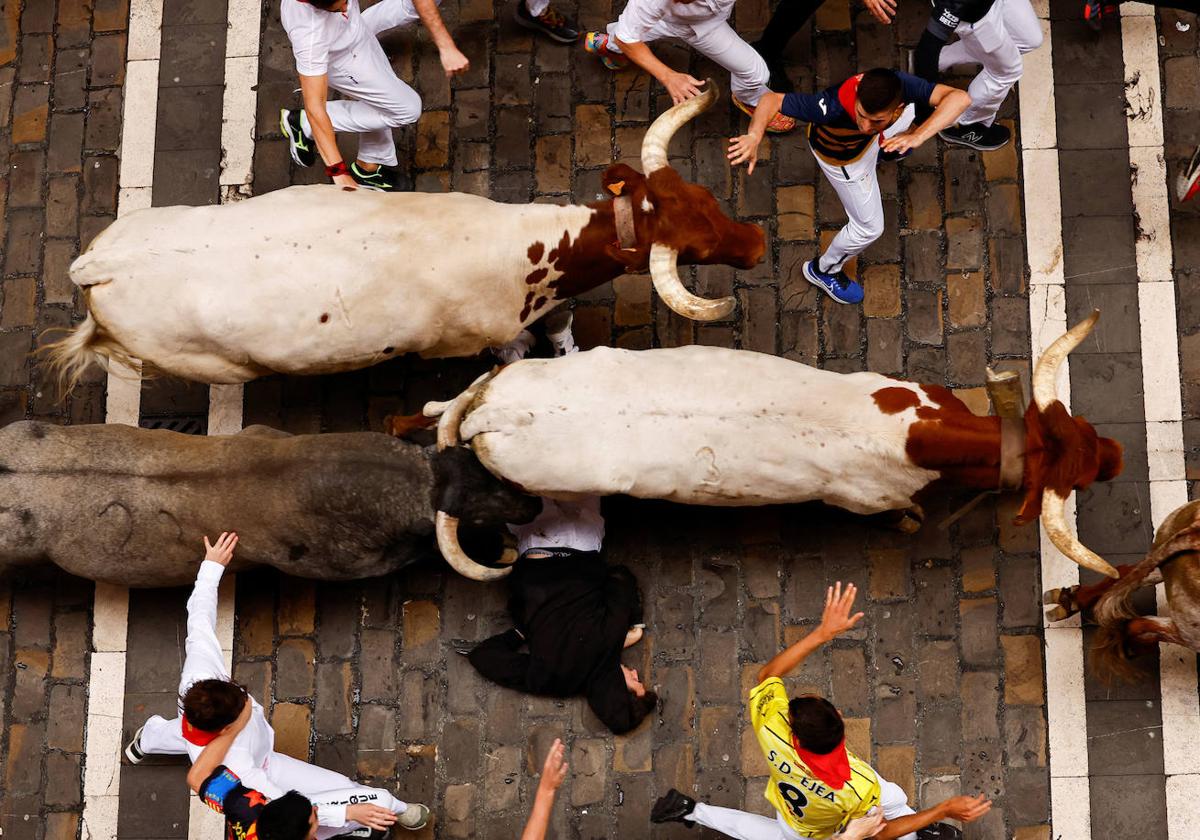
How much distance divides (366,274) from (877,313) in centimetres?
357

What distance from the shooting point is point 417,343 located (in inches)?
284

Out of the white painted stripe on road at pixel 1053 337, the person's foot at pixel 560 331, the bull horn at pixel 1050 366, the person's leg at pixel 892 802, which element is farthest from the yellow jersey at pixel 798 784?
the person's foot at pixel 560 331

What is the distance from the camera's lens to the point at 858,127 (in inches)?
273

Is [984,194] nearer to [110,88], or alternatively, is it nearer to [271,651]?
[271,651]

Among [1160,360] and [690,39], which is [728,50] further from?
[1160,360]

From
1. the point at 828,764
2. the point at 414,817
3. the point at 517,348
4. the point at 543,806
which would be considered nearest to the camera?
the point at 828,764


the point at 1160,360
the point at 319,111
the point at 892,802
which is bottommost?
the point at 892,802

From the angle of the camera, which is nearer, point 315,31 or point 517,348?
point 315,31

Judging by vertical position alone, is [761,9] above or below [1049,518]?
above

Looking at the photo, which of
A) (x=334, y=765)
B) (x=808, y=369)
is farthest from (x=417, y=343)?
(x=334, y=765)

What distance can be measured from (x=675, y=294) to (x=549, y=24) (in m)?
2.97

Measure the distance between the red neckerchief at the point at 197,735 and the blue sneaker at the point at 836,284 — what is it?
4.86m

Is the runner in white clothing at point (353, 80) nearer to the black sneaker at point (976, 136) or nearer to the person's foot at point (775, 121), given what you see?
the person's foot at point (775, 121)

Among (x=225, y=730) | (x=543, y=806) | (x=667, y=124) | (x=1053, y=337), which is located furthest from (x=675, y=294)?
(x=225, y=730)
